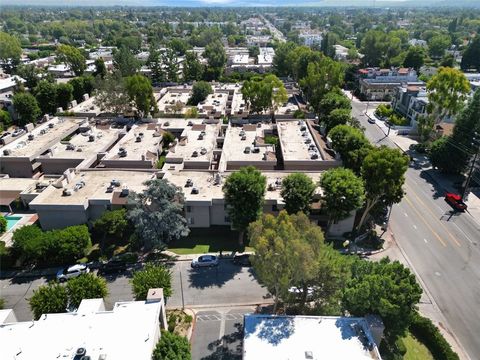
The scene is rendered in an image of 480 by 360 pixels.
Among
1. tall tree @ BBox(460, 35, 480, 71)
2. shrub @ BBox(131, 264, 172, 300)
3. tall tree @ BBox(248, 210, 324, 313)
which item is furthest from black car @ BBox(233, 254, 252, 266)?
tall tree @ BBox(460, 35, 480, 71)

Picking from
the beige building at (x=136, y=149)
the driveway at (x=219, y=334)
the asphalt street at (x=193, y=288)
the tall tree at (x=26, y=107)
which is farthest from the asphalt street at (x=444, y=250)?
the tall tree at (x=26, y=107)

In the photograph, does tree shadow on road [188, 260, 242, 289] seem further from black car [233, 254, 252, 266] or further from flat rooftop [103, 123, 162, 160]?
flat rooftop [103, 123, 162, 160]

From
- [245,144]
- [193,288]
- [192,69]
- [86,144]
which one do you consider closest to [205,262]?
[193,288]

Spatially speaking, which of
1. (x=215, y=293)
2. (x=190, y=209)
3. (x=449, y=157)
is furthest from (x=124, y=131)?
(x=449, y=157)

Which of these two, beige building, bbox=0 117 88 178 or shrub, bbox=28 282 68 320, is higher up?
shrub, bbox=28 282 68 320

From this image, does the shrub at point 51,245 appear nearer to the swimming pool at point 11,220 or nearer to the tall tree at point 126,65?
the swimming pool at point 11,220

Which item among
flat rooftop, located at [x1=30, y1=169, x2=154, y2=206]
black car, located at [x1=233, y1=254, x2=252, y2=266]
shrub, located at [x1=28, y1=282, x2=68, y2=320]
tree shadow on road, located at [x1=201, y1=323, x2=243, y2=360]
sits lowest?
black car, located at [x1=233, y1=254, x2=252, y2=266]

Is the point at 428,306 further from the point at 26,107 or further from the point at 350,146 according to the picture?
the point at 26,107
